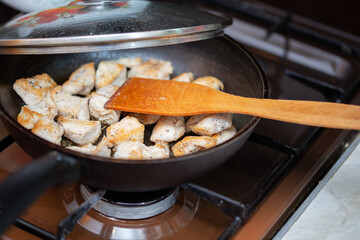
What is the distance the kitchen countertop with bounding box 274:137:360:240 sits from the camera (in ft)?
2.43

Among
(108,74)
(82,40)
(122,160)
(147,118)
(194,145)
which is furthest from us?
(108,74)

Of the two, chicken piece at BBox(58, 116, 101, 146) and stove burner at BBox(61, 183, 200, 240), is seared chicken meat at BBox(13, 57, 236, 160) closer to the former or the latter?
chicken piece at BBox(58, 116, 101, 146)

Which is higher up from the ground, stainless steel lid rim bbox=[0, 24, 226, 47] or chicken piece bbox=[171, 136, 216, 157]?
stainless steel lid rim bbox=[0, 24, 226, 47]

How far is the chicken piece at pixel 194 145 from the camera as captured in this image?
84 cm

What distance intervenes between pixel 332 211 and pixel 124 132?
1.50 feet

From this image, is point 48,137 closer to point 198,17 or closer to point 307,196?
point 198,17

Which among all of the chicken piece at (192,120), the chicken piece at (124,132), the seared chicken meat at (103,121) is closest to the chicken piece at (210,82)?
the seared chicken meat at (103,121)

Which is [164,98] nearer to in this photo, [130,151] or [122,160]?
[130,151]

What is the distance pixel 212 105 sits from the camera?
840mm

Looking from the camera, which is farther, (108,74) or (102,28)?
(108,74)

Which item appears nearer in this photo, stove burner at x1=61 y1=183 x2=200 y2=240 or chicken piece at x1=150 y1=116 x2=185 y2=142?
stove burner at x1=61 y1=183 x2=200 y2=240

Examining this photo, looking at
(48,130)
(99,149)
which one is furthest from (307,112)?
(48,130)

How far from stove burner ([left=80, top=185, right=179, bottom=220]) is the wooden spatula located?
0.58 feet

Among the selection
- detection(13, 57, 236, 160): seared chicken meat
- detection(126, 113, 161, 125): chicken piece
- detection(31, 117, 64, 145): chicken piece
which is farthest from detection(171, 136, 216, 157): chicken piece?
detection(31, 117, 64, 145): chicken piece
